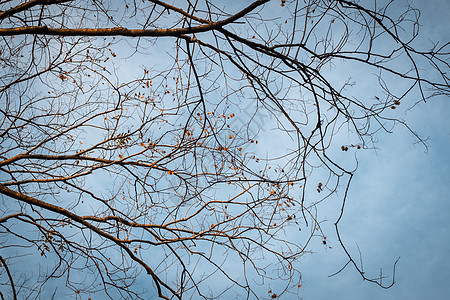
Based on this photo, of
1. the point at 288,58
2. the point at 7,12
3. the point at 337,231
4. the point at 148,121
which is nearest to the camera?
the point at 337,231

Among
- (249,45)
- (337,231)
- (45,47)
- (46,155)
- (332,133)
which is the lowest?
(337,231)

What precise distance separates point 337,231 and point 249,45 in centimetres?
154

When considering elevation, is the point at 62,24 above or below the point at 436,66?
above

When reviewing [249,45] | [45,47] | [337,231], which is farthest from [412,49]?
[45,47]

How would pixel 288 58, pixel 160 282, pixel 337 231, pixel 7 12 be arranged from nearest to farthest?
1. pixel 337 231
2. pixel 288 58
3. pixel 7 12
4. pixel 160 282

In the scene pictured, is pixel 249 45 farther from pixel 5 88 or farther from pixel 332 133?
pixel 5 88

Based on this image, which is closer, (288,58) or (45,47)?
(288,58)

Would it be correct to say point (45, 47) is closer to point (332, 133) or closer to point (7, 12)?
point (7, 12)

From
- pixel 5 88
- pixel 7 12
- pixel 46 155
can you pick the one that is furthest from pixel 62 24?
pixel 46 155

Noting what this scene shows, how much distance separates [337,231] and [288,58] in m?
1.31

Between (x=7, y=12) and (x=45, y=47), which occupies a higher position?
(x=45, y=47)

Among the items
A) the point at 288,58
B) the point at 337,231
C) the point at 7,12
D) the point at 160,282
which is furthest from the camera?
the point at 160,282

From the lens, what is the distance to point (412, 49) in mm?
2578

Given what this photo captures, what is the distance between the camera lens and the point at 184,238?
3.80 m
